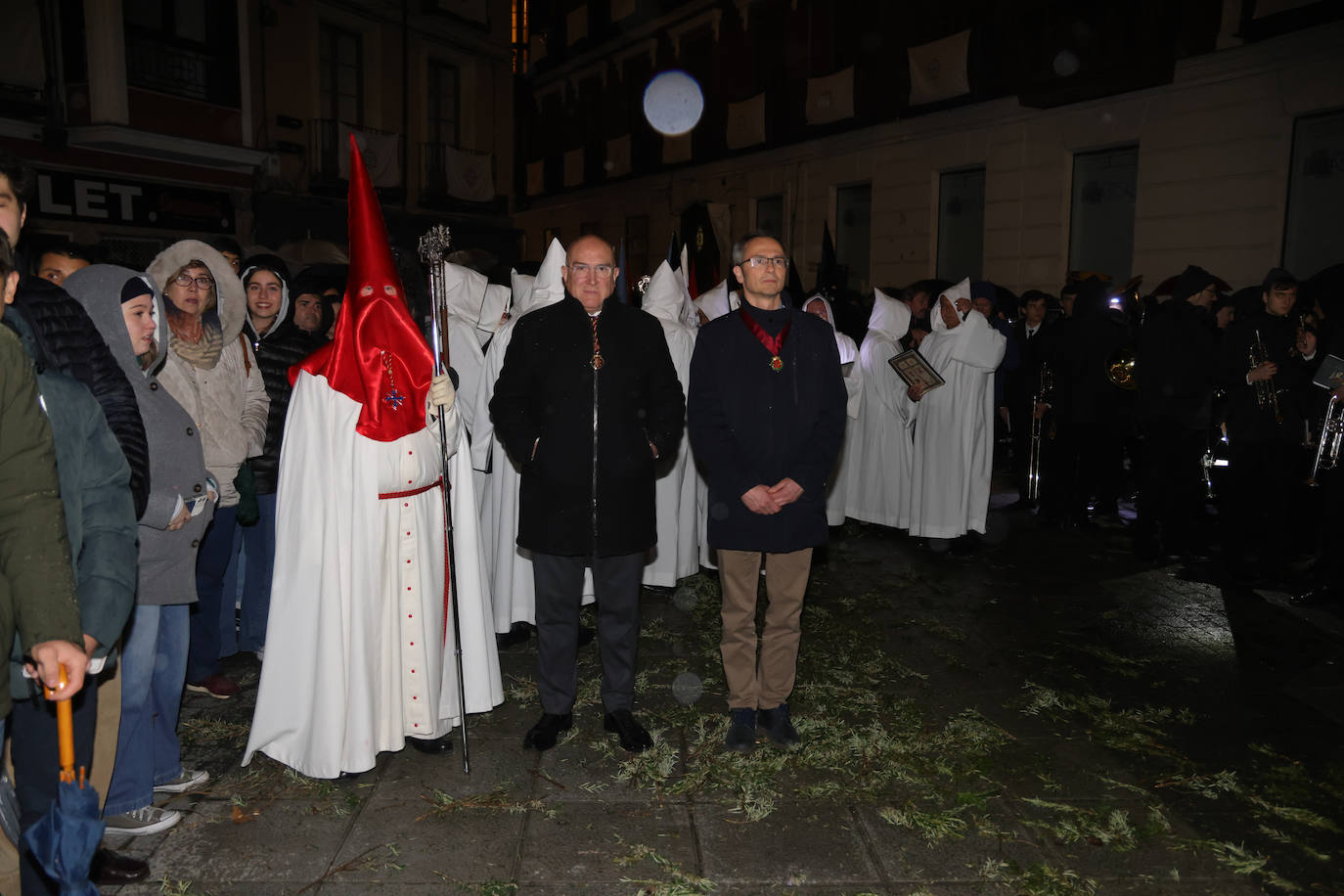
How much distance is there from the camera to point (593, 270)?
428cm

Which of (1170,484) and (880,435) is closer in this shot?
(1170,484)

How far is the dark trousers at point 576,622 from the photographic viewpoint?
434 centimetres

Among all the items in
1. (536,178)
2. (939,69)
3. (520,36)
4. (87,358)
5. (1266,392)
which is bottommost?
(1266,392)

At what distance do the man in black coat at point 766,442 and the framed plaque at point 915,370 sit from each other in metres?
4.16

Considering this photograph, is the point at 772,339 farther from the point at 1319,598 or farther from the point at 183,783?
the point at 1319,598

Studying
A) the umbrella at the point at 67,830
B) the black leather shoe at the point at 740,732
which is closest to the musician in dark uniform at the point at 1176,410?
the black leather shoe at the point at 740,732

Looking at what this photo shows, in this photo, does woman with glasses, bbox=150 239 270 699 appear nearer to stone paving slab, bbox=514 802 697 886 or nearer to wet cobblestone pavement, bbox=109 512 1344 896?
wet cobblestone pavement, bbox=109 512 1344 896

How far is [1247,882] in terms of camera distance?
3.39 m

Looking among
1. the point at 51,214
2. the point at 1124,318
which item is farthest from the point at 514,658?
the point at 51,214

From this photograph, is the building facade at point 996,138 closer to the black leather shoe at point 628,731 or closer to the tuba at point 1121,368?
the tuba at point 1121,368

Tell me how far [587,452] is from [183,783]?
2109mm

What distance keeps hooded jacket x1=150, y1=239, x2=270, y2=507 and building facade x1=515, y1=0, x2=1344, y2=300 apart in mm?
4603

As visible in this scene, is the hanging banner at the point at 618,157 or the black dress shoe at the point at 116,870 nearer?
the black dress shoe at the point at 116,870

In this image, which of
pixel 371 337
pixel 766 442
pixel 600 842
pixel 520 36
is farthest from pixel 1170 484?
pixel 520 36
